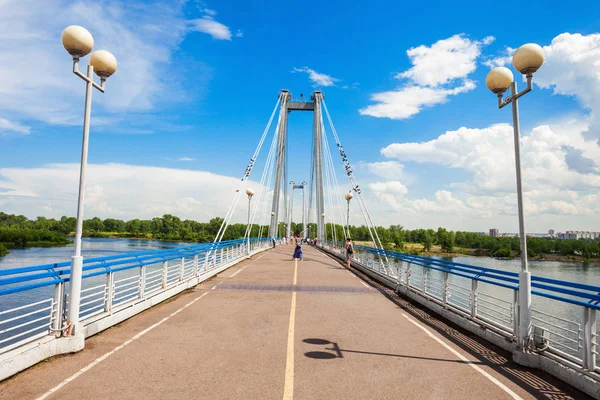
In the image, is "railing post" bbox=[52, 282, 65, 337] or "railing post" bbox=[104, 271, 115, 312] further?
"railing post" bbox=[104, 271, 115, 312]

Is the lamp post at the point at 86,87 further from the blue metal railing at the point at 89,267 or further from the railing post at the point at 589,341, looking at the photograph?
the railing post at the point at 589,341

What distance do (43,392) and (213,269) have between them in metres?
12.3

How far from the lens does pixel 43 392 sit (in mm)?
4801

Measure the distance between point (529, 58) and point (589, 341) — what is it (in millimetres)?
4744

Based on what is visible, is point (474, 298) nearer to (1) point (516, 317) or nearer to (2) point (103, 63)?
(1) point (516, 317)

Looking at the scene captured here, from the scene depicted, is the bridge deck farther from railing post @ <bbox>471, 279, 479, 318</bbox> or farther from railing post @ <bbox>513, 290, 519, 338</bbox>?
railing post @ <bbox>471, 279, 479, 318</bbox>

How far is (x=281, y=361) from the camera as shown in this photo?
6.04 metres

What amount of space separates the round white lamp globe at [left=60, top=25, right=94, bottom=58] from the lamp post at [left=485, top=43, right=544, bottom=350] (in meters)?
7.58

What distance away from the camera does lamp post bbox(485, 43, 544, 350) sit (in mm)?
6520

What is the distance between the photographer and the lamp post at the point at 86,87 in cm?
660

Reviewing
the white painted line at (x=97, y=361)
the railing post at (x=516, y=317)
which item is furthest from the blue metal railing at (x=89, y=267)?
the railing post at (x=516, y=317)

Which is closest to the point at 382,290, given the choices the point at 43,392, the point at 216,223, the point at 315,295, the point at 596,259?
the point at 315,295

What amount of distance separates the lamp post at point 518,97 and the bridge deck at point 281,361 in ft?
2.69

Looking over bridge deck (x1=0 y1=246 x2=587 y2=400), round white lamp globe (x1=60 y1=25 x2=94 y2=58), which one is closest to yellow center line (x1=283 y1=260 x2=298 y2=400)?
bridge deck (x1=0 y1=246 x2=587 y2=400)
